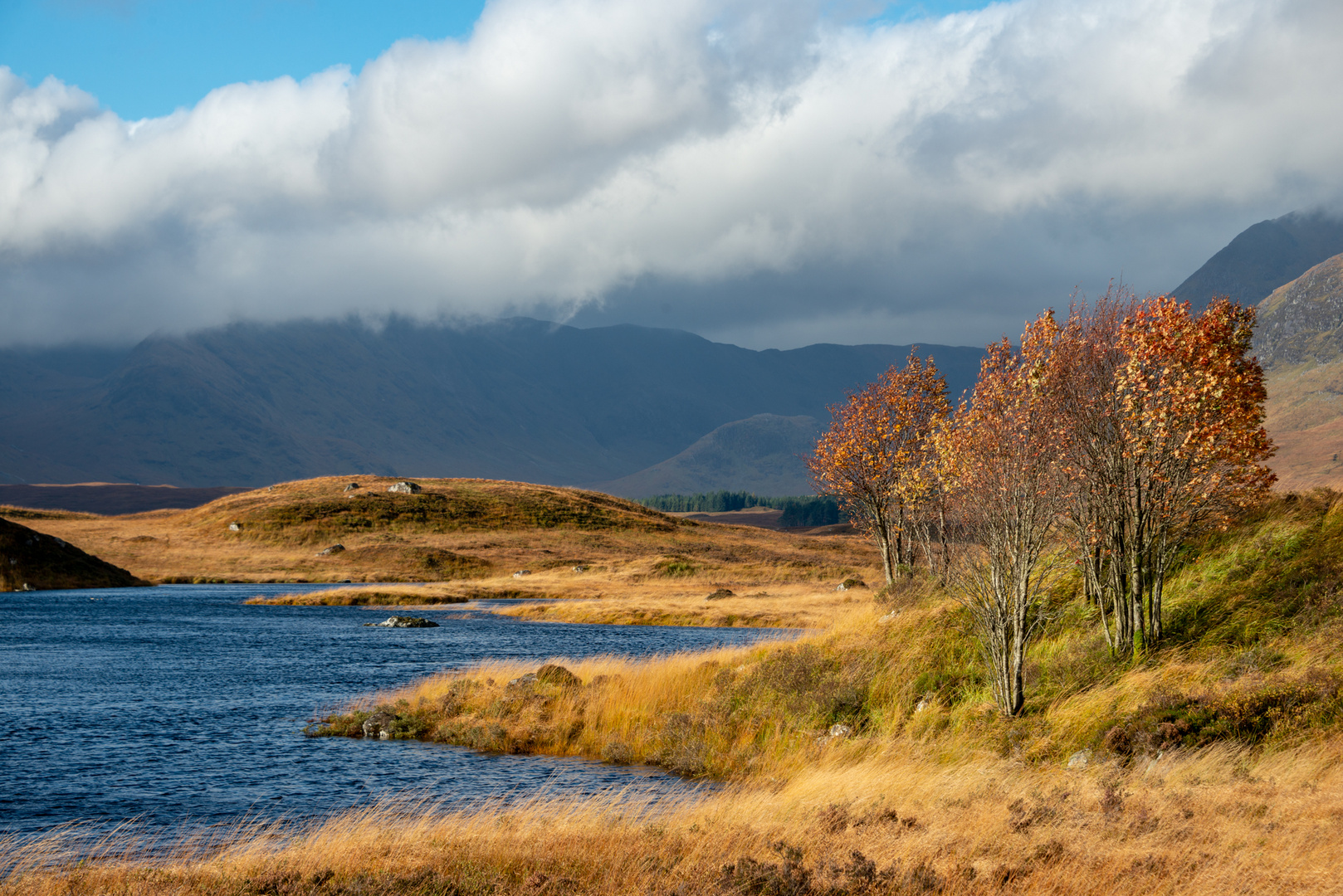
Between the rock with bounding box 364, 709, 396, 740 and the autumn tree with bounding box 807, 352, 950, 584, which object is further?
the autumn tree with bounding box 807, 352, 950, 584

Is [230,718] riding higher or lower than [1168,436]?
lower

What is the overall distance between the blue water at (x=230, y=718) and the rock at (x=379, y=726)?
3.01 feet

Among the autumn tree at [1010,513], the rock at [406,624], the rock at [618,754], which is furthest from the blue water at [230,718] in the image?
the autumn tree at [1010,513]

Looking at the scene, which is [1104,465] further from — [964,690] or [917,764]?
[917,764]

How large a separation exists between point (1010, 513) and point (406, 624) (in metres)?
55.9

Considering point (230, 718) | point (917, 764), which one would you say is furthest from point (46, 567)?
point (917, 764)

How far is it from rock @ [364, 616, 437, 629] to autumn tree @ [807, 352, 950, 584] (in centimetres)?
3015

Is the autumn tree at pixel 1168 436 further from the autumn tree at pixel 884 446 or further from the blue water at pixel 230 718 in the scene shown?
the autumn tree at pixel 884 446

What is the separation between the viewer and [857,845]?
47.3 ft

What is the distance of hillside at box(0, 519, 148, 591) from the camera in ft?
321

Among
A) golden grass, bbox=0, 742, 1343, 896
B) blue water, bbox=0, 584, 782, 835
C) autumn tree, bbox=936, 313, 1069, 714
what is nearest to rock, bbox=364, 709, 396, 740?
blue water, bbox=0, 584, 782, 835

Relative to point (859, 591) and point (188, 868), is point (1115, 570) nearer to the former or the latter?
point (188, 868)

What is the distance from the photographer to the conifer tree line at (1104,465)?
20844 millimetres

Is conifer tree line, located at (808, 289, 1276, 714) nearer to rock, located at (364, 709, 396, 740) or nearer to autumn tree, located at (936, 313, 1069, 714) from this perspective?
autumn tree, located at (936, 313, 1069, 714)
